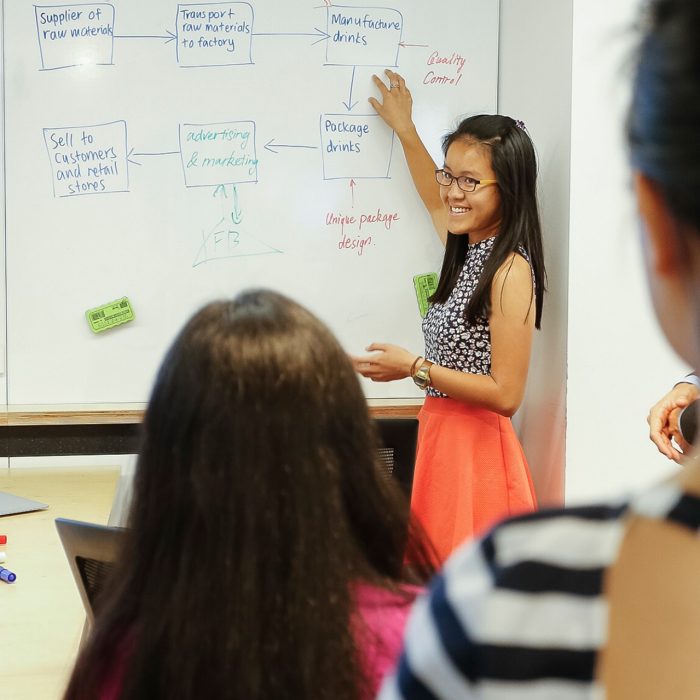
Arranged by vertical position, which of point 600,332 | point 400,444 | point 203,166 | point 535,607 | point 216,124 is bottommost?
point 400,444

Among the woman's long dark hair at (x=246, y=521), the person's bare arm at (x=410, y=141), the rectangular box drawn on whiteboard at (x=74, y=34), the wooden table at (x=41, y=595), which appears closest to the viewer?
the woman's long dark hair at (x=246, y=521)

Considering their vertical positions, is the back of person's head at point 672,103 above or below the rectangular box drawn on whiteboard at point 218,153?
below

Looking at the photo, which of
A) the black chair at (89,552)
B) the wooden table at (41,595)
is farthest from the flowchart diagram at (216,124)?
the black chair at (89,552)

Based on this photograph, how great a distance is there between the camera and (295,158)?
2879mm

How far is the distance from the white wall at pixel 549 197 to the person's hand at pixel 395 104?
0.34 meters

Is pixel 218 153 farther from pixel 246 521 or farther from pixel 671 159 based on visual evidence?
pixel 671 159

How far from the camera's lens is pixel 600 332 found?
2328 millimetres

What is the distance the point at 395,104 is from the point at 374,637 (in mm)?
2245

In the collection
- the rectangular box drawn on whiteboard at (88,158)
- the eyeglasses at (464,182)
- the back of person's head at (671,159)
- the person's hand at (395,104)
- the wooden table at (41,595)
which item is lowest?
the wooden table at (41,595)

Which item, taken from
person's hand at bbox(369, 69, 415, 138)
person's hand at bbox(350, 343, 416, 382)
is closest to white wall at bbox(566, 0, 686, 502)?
person's hand at bbox(350, 343, 416, 382)

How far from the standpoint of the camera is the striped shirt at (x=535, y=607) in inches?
13.5

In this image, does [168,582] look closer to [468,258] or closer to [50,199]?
[468,258]

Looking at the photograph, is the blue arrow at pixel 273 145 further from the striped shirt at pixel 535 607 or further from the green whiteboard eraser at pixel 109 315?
the striped shirt at pixel 535 607

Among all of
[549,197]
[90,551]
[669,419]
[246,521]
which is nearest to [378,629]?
[246,521]
